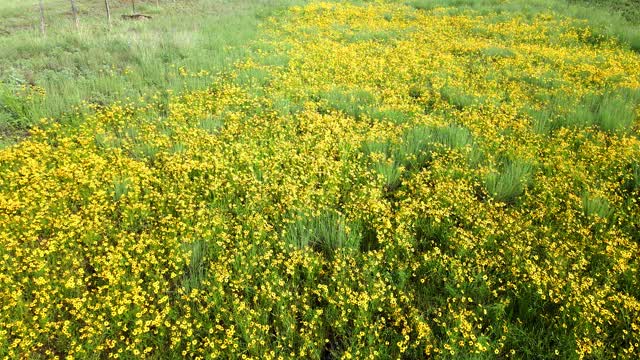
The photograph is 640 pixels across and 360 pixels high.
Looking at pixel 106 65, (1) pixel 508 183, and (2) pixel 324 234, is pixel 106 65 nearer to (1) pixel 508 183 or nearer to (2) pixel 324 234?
(2) pixel 324 234

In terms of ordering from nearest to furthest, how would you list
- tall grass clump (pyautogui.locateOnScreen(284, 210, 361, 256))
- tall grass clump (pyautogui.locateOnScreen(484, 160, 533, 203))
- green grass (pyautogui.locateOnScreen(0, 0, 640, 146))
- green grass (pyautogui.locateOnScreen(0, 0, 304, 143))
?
tall grass clump (pyautogui.locateOnScreen(284, 210, 361, 256)), tall grass clump (pyautogui.locateOnScreen(484, 160, 533, 203)), green grass (pyautogui.locateOnScreen(0, 0, 304, 143)), green grass (pyautogui.locateOnScreen(0, 0, 640, 146))

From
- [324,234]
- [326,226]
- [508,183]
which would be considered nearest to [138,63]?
[326,226]

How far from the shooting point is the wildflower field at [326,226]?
12.0 feet

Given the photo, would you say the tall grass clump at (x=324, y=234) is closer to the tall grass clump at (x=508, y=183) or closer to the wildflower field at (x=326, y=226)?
the wildflower field at (x=326, y=226)

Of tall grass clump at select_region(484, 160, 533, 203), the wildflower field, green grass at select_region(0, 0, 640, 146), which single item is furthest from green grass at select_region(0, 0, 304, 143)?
tall grass clump at select_region(484, 160, 533, 203)

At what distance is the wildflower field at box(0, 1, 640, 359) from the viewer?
12.0 ft

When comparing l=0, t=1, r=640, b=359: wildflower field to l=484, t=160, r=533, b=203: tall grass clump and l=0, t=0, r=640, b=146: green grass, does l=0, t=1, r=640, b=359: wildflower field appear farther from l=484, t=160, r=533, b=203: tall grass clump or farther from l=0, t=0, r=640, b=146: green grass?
l=0, t=0, r=640, b=146: green grass

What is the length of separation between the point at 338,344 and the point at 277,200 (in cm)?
231

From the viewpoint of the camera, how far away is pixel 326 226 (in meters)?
4.94

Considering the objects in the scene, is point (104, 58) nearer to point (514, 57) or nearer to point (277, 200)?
point (277, 200)

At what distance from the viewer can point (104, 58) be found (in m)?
10.3

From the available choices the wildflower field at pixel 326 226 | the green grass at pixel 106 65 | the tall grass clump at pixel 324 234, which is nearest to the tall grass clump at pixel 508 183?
the wildflower field at pixel 326 226

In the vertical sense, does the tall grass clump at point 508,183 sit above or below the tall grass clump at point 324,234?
above

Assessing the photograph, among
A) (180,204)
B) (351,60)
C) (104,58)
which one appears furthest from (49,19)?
(180,204)
